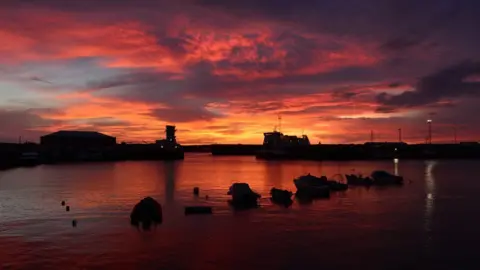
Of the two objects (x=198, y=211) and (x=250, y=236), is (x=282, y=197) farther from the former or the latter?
(x=250, y=236)

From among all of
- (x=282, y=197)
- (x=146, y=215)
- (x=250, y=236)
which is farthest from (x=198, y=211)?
(x=250, y=236)

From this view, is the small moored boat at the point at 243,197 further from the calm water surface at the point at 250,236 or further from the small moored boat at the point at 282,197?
the small moored boat at the point at 282,197

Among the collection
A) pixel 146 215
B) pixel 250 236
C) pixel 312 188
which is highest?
pixel 312 188

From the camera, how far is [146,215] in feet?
136

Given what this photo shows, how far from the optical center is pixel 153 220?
138 feet

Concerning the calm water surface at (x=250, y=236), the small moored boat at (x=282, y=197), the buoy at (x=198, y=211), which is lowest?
the calm water surface at (x=250, y=236)

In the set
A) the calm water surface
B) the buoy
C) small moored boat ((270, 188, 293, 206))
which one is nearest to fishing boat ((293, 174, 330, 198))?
the calm water surface

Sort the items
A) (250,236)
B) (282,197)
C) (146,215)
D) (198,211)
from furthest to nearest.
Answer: (282,197), (198,211), (146,215), (250,236)

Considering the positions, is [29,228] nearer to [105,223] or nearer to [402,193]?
[105,223]

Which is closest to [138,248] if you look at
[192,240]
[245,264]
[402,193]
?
[192,240]

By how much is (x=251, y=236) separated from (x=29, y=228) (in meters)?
18.8

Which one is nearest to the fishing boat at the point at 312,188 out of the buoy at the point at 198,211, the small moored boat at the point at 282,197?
the small moored boat at the point at 282,197

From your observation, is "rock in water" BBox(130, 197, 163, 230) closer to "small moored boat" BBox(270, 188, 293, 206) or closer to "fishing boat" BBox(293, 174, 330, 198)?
"small moored boat" BBox(270, 188, 293, 206)

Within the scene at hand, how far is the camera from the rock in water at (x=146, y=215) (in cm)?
4125
